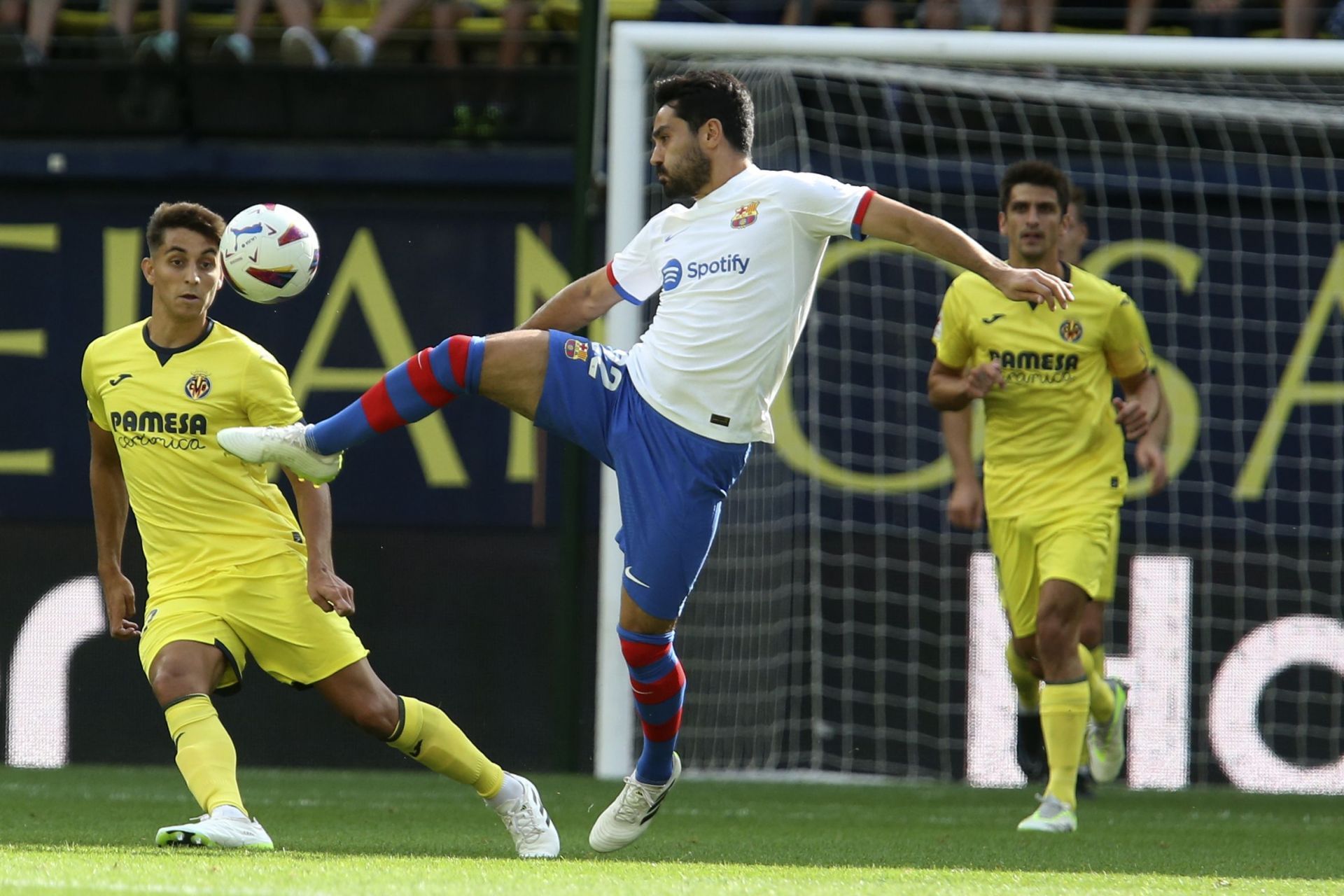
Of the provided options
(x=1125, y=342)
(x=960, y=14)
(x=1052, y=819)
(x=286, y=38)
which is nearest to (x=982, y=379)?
(x=1125, y=342)

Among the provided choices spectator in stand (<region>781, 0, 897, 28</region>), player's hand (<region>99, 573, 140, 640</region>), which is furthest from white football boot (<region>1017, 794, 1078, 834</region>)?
spectator in stand (<region>781, 0, 897, 28</region>)

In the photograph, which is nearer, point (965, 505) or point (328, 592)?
point (328, 592)

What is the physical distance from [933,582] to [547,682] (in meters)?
1.87

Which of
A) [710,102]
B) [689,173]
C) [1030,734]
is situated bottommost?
[1030,734]

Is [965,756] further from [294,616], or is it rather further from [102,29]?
[102,29]

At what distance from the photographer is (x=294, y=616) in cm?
520

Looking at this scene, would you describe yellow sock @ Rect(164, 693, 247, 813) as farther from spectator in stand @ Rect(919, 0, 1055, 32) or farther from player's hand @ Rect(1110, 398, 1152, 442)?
spectator in stand @ Rect(919, 0, 1055, 32)

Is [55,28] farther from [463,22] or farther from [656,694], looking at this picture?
[656,694]

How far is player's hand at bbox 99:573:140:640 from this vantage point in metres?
5.37

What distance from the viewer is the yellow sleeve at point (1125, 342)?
6.87 m

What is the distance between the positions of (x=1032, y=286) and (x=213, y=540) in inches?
90.0

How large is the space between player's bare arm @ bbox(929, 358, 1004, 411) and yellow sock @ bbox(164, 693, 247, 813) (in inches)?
111

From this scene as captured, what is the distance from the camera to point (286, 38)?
998 cm

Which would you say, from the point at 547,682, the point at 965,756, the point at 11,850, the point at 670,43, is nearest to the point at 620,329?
the point at 670,43
